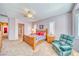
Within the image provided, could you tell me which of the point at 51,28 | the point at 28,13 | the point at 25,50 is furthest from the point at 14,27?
the point at 51,28

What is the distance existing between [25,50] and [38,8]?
3.26ft

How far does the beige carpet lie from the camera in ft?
8.17

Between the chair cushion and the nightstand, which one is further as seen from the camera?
the nightstand

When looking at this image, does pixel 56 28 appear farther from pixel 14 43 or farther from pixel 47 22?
pixel 14 43

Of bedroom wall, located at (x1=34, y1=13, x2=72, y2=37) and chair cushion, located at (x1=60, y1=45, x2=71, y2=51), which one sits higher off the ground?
bedroom wall, located at (x1=34, y1=13, x2=72, y2=37)

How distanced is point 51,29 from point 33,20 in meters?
0.47

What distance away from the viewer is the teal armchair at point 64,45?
7.93 feet

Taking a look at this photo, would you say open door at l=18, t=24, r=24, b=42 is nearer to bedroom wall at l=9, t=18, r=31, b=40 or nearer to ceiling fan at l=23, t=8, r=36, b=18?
bedroom wall at l=9, t=18, r=31, b=40

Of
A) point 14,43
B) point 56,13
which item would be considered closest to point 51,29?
point 56,13

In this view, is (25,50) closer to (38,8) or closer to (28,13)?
(28,13)

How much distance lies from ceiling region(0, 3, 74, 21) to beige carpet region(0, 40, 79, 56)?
657 mm

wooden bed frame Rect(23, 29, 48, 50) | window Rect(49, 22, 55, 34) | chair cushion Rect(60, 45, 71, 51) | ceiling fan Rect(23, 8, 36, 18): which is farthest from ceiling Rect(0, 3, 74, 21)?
chair cushion Rect(60, 45, 71, 51)

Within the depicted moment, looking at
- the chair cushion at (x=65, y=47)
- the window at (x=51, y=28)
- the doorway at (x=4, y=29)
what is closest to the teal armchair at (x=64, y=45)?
the chair cushion at (x=65, y=47)

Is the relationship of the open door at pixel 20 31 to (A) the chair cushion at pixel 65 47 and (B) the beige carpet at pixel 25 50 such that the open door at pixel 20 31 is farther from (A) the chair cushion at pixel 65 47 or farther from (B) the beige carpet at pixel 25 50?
(A) the chair cushion at pixel 65 47
